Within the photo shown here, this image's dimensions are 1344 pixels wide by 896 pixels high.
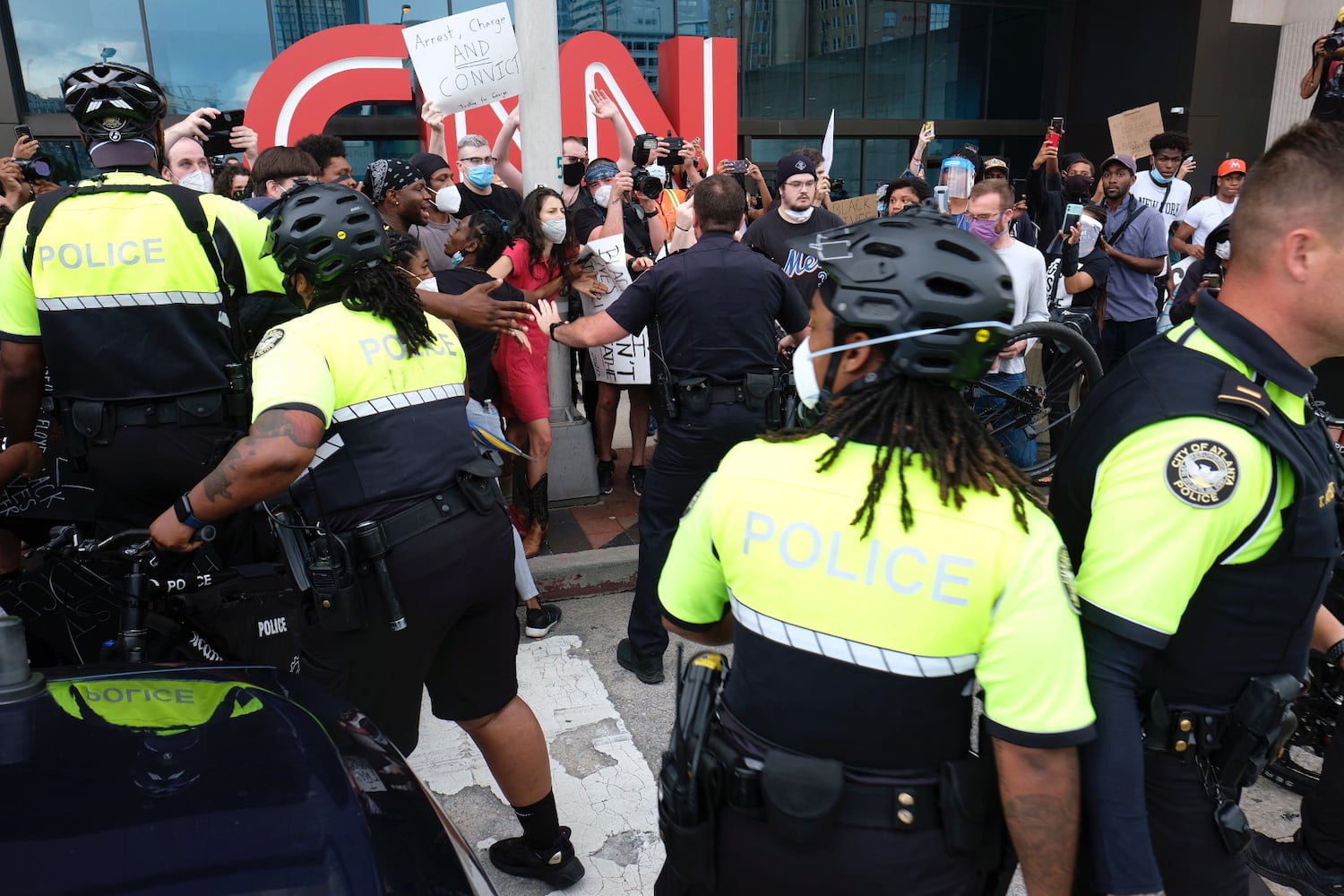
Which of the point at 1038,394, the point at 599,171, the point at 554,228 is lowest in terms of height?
the point at 1038,394

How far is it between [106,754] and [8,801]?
0.18m

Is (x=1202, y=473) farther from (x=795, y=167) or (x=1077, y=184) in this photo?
(x=1077, y=184)

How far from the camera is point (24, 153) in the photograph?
18.7ft

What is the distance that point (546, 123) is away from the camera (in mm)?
5660

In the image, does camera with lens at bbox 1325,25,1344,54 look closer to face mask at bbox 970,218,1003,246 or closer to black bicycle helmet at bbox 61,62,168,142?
face mask at bbox 970,218,1003,246

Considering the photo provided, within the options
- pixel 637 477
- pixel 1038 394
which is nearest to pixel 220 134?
pixel 637 477

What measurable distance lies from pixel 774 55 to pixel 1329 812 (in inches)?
600

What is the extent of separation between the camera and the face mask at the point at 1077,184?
7398mm

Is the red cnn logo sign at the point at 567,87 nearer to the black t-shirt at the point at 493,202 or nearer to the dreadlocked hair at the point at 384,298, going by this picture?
the black t-shirt at the point at 493,202


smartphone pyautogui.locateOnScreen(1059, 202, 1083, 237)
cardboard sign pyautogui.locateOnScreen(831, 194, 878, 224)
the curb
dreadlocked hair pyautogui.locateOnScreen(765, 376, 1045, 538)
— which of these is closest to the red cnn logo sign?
cardboard sign pyautogui.locateOnScreen(831, 194, 878, 224)

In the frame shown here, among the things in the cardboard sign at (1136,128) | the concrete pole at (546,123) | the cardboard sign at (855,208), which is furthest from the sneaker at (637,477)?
the cardboard sign at (1136,128)

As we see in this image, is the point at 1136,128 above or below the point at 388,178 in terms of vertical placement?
above

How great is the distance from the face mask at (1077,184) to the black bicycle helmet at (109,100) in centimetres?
649

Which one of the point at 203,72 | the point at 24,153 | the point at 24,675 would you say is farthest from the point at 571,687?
the point at 203,72
